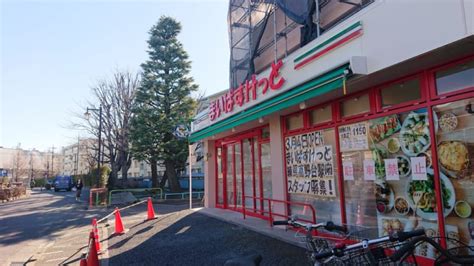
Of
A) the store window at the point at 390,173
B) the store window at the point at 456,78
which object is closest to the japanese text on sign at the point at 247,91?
the store window at the point at 390,173

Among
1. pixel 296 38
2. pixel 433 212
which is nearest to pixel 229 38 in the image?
pixel 296 38

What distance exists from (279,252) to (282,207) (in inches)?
100

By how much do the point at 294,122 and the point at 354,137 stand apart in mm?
2302

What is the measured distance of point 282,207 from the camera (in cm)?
890

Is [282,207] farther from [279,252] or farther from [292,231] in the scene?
[279,252]

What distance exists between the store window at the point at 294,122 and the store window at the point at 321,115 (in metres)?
0.43

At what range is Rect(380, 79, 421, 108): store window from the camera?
5359mm

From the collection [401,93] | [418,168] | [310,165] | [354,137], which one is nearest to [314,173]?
[310,165]

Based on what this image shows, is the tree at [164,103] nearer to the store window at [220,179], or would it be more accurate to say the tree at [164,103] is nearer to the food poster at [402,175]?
the store window at [220,179]

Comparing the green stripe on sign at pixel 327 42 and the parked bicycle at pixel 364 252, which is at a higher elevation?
the green stripe on sign at pixel 327 42

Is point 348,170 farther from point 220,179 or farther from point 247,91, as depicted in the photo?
point 220,179

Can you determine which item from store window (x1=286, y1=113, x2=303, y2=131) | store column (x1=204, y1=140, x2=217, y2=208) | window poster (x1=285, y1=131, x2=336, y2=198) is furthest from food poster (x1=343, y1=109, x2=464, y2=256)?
store column (x1=204, y1=140, x2=217, y2=208)

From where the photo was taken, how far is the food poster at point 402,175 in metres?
5.06

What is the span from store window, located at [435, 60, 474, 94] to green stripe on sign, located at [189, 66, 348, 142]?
146 centimetres
